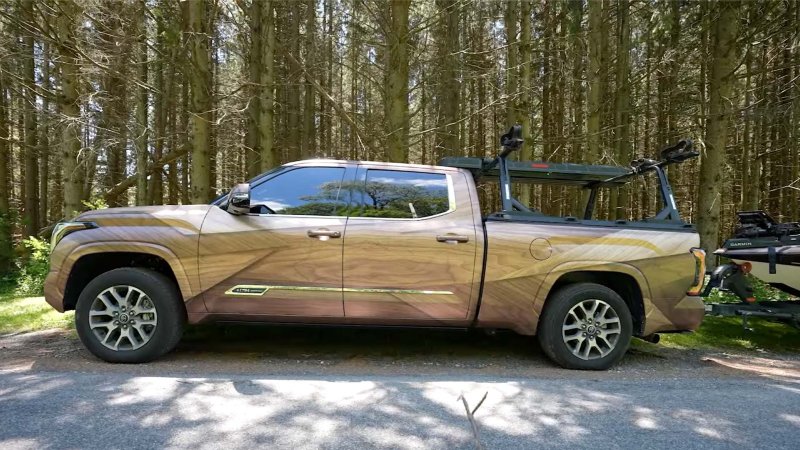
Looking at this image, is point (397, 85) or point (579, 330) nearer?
point (579, 330)

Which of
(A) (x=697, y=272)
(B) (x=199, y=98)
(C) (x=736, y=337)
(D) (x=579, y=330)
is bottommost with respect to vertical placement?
(C) (x=736, y=337)

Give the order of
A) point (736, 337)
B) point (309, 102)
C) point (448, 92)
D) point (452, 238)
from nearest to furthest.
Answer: point (452, 238) → point (736, 337) → point (448, 92) → point (309, 102)

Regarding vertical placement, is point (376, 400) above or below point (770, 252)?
below

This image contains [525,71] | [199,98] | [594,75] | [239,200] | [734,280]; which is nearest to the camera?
[239,200]

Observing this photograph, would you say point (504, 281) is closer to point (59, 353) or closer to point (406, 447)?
point (406, 447)

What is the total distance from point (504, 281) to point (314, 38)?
10.0 metres

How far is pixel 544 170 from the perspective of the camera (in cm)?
519

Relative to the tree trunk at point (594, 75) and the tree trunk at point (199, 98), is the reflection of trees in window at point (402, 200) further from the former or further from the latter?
the tree trunk at point (594, 75)

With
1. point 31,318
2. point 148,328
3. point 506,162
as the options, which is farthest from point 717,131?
point 31,318

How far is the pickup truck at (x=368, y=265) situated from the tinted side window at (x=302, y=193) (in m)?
0.01

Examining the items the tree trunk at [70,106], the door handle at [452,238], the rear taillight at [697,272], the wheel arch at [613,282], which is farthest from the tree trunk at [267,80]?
the rear taillight at [697,272]

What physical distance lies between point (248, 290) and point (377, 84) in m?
7.26

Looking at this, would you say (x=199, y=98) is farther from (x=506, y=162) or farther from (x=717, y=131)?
(x=717, y=131)

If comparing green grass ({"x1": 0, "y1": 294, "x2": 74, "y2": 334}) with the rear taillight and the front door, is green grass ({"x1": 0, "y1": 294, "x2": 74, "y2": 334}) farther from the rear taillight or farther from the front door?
the rear taillight
